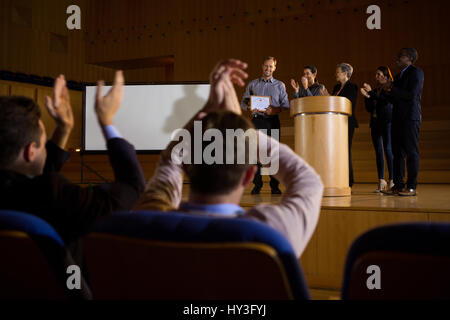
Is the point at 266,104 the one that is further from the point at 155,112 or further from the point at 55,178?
the point at 55,178

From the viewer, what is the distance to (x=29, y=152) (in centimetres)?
105

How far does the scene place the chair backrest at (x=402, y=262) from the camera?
1.80 ft

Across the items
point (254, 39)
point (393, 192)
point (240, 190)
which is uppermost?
point (254, 39)

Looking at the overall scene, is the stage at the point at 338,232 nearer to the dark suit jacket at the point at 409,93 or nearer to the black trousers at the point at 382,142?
the dark suit jacket at the point at 409,93

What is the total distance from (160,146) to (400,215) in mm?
2823

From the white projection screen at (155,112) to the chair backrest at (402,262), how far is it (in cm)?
394

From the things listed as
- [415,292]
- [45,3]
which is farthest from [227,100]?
[45,3]

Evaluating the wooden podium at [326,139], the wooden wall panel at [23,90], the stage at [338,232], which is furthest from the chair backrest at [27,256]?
the wooden wall panel at [23,90]

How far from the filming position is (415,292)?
0.59 metres

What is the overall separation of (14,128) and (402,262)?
93 cm

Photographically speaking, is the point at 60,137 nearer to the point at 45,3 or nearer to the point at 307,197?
the point at 307,197

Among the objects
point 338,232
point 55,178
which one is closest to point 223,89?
point 55,178

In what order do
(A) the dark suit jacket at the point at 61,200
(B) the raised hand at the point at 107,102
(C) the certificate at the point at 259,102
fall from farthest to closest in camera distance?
(C) the certificate at the point at 259,102, (B) the raised hand at the point at 107,102, (A) the dark suit jacket at the point at 61,200

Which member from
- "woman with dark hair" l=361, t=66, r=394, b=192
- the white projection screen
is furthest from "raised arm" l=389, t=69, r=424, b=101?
the white projection screen
